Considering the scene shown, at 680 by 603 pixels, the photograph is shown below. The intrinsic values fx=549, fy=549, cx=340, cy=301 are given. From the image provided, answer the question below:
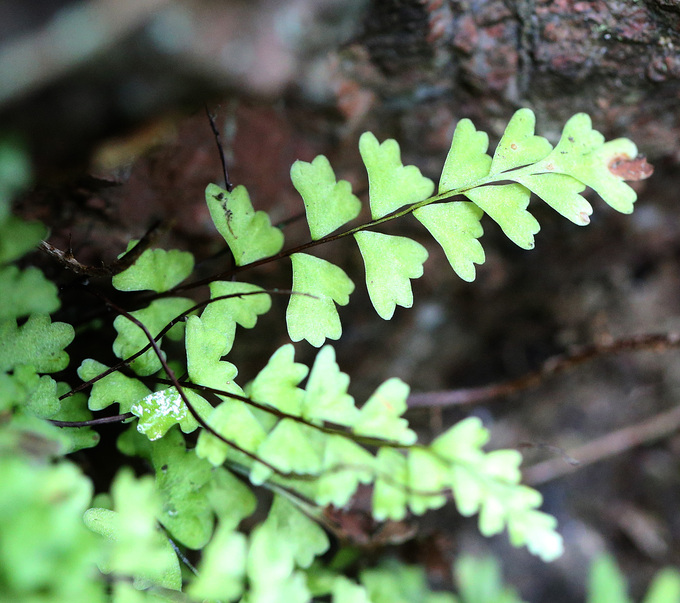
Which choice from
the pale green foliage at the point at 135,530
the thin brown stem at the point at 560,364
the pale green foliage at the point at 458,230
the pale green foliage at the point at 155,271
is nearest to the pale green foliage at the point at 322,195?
the pale green foliage at the point at 458,230

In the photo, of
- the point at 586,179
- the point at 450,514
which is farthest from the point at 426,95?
the point at 450,514

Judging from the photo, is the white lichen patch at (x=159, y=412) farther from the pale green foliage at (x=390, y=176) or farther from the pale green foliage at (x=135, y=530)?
the pale green foliage at (x=390, y=176)

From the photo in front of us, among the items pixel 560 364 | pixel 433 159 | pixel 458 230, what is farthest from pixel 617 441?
pixel 458 230

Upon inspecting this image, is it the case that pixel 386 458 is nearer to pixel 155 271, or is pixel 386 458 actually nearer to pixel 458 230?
pixel 458 230

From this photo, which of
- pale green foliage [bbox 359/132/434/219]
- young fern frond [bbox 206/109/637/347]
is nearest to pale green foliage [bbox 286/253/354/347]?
young fern frond [bbox 206/109/637/347]

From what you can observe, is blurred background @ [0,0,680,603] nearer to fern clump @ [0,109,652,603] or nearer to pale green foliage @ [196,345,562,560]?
fern clump @ [0,109,652,603]

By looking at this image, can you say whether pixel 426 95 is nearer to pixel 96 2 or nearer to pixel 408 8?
pixel 408 8

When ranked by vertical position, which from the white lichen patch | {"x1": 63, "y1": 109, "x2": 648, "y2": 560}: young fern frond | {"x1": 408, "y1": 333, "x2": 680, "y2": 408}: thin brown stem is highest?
{"x1": 63, "y1": 109, "x2": 648, "y2": 560}: young fern frond
